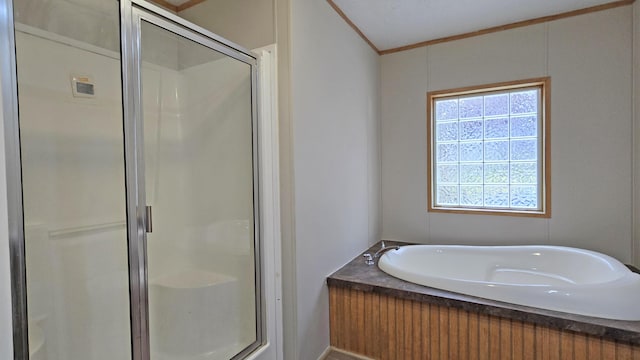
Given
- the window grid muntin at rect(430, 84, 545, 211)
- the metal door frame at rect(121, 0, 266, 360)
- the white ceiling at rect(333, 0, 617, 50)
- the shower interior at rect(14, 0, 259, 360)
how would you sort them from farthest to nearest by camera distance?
the window grid muntin at rect(430, 84, 545, 211) < the white ceiling at rect(333, 0, 617, 50) < the shower interior at rect(14, 0, 259, 360) < the metal door frame at rect(121, 0, 266, 360)

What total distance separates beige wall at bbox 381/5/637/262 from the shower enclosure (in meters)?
1.94

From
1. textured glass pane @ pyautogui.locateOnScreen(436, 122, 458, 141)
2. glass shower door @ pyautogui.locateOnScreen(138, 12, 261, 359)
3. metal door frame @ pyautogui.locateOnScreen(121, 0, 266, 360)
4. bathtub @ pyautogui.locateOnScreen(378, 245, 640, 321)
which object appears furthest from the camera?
textured glass pane @ pyautogui.locateOnScreen(436, 122, 458, 141)

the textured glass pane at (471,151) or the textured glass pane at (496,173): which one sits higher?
the textured glass pane at (471,151)

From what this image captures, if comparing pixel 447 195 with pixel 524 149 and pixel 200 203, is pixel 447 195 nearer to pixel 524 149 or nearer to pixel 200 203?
pixel 524 149

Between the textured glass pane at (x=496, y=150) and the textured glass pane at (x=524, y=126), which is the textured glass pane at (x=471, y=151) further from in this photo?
the textured glass pane at (x=524, y=126)

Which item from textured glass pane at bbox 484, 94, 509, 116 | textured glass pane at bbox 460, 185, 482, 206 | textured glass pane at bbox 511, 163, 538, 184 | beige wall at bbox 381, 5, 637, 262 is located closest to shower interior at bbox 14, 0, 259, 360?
beige wall at bbox 381, 5, 637, 262

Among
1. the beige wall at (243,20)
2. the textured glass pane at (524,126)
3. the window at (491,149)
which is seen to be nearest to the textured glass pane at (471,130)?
the window at (491,149)

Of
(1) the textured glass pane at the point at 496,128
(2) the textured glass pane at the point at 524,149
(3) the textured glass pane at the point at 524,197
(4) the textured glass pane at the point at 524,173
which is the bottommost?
(3) the textured glass pane at the point at 524,197

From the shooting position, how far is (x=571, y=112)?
2.45m

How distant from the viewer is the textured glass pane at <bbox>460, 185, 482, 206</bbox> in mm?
2879

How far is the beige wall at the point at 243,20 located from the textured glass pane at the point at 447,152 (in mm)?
1991

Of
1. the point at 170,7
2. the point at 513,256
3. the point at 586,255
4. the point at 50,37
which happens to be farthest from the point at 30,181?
the point at 586,255

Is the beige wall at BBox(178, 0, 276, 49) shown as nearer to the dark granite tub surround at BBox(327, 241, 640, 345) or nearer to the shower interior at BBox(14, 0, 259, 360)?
the shower interior at BBox(14, 0, 259, 360)

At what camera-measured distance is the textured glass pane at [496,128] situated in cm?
274
